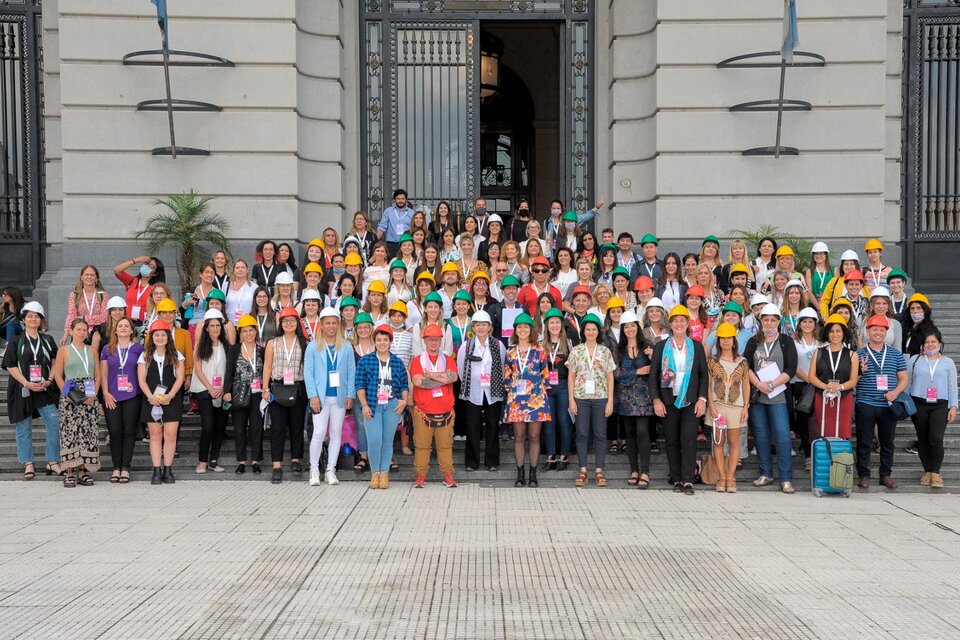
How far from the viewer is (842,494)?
35.4 ft

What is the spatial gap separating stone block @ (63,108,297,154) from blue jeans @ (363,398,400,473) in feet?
21.5

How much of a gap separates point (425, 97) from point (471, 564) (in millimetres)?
11954

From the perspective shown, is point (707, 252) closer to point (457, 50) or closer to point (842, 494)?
point (842, 494)

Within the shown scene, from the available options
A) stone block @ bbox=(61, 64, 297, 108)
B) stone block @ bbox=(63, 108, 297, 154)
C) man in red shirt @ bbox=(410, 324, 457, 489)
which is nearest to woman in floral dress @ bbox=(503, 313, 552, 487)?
man in red shirt @ bbox=(410, 324, 457, 489)

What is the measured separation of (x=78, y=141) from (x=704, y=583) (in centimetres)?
1274

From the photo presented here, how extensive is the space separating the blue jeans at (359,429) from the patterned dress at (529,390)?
1.74m

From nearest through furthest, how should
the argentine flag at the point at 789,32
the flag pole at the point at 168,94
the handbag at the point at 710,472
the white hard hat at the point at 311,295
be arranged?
the handbag at the point at 710,472 < the white hard hat at the point at 311,295 < the argentine flag at the point at 789,32 < the flag pole at the point at 168,94

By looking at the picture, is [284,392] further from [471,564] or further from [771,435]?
[771,435]

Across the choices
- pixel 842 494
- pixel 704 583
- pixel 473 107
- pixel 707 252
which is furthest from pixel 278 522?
pixel 473 107

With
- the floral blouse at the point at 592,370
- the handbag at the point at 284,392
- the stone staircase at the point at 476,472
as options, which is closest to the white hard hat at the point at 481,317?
the floral blouse at the point at 592,370

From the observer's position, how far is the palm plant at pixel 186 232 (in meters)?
15.3

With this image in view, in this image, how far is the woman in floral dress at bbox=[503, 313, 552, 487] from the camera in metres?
11.2

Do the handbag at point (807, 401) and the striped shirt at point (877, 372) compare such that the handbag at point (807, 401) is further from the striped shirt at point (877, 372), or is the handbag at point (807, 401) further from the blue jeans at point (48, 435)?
the blue jeans at point (48, 435)

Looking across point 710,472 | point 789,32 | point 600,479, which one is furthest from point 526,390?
point 789,32
